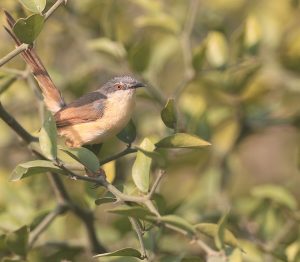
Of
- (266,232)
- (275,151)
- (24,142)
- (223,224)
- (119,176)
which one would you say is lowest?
(275,151)

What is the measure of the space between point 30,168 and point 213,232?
2.48 feet

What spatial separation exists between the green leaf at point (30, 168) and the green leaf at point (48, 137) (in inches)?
1.6

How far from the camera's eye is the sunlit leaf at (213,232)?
107 inches

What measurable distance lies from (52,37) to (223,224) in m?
3.02

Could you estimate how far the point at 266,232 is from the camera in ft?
12.8

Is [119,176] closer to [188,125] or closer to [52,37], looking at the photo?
[188,125]

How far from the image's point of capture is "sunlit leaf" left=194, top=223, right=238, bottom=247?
273 centimetres

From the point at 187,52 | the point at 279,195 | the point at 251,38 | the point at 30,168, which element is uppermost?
the point at 30,168

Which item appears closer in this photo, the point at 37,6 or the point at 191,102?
the point at 37,6

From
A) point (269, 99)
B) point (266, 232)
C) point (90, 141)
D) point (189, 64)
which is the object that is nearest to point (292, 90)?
point (269, 99)

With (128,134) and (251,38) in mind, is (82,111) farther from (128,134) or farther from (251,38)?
(251,38)

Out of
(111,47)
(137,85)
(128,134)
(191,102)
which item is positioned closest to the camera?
(128,134)

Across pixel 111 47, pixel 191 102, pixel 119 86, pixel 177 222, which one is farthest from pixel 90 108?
pixel 177 222

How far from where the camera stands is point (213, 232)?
277 cm
